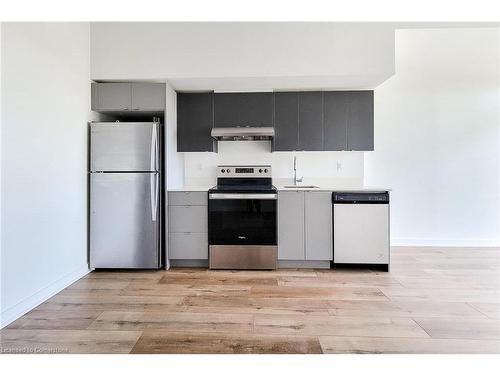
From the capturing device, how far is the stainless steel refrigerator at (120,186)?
3289 millimetres

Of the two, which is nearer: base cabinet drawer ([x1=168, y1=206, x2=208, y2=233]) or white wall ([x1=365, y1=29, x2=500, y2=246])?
base cabinet drawer ([x1=168, y1=206, x2=208, y2=233])

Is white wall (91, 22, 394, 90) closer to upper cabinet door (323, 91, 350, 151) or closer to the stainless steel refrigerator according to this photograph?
upper cabinet door (323, 91, 350, 151)

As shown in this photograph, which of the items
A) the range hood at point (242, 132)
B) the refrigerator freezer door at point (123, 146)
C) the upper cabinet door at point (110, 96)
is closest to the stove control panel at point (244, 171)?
the range hood at point (242, 132)

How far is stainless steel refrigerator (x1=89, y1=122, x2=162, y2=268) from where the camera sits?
329 cm

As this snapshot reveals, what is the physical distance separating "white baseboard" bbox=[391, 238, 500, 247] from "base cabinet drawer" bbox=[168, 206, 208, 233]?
270cm

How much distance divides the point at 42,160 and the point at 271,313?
7.19ft

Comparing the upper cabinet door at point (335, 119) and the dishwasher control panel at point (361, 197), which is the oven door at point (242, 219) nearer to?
the dishwasher control panel at point (361, 197)

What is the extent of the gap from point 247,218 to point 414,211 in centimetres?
247

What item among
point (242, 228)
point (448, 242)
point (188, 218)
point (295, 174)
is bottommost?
point (448, 242)

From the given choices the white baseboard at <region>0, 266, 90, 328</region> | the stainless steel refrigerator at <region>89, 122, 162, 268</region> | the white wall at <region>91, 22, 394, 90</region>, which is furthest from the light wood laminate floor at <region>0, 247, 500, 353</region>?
the white wall at <region>91, 22, 394, 90</region>

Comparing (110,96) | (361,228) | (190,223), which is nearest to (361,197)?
(361,228)

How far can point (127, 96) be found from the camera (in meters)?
3.36

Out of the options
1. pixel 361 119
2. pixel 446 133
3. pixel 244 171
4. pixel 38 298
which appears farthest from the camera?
pixel 446 133

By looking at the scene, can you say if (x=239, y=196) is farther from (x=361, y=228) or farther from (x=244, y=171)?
(x=361, y=228)
